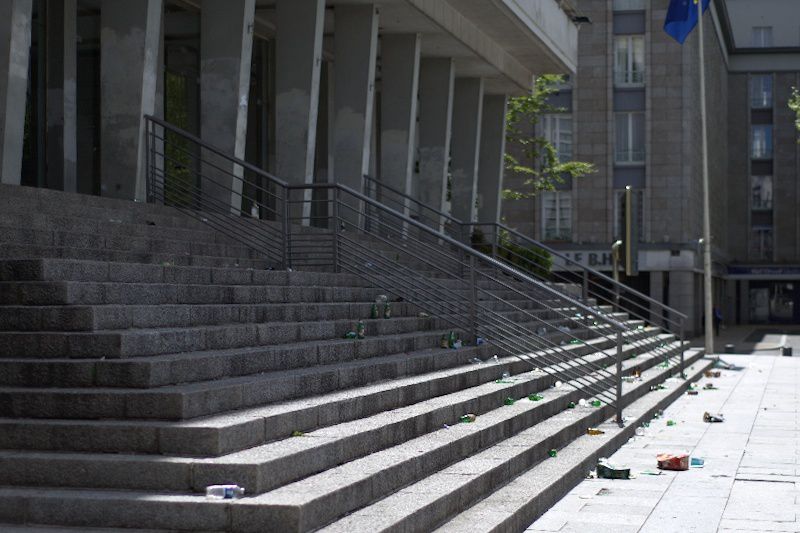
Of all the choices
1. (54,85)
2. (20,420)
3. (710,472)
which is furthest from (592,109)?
(20,420)

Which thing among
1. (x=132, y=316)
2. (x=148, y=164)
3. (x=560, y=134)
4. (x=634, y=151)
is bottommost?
(x=132, y=316)

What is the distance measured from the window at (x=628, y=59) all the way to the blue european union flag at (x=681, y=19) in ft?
51.5

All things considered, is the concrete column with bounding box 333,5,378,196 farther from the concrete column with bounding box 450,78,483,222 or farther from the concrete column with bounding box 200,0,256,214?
the concrete column with bounding box 450,78,483,222

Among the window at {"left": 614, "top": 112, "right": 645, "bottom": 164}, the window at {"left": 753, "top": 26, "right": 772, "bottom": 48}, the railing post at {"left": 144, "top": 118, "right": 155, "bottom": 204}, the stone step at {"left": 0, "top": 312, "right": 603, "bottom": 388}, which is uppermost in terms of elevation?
the window at {"left": 753, "top": 26, "right": 772, "bottom": 48}

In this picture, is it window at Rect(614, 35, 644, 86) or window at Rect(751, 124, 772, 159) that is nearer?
window at Rect(614, 35, 644, 86)

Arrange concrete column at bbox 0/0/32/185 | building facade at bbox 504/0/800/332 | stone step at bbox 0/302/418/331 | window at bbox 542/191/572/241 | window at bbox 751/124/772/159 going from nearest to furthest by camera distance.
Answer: stone step at bbox 0/302/418/331, concrete column at bbox 0/0/32/185, building facade at bbox 504/0/800/332, window at bbox 542/191/572/241, window at bbox 751/124/772/159

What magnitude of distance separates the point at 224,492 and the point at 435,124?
21.3 metres

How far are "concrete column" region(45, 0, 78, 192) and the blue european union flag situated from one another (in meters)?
20.0

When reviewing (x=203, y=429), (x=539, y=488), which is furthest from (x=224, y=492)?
(x=539, y=488)

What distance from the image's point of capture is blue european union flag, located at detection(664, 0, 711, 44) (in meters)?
33.2

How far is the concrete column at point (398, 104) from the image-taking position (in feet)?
80.9

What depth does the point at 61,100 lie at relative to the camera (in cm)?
1741

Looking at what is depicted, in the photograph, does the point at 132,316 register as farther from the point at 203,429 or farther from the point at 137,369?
the point at 203,429

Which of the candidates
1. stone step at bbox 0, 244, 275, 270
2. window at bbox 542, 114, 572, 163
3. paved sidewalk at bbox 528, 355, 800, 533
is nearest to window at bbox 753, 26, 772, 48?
window at bbox 542, 114, 572, 163
